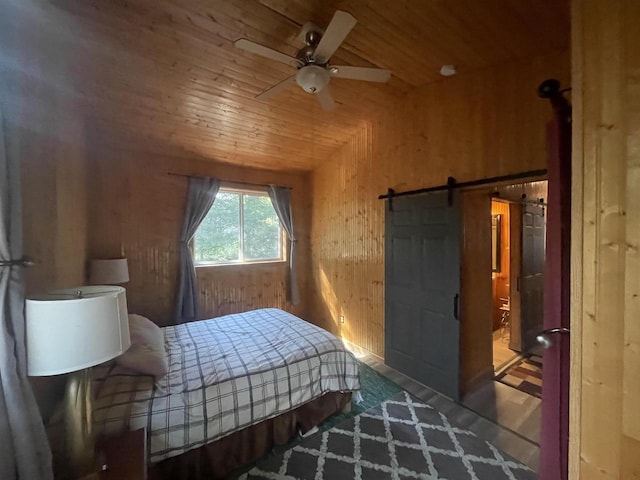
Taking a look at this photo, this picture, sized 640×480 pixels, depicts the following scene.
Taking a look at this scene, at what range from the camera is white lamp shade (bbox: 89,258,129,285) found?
285cm

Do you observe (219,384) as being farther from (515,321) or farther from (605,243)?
(515,321)

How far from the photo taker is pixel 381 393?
282 centimetres

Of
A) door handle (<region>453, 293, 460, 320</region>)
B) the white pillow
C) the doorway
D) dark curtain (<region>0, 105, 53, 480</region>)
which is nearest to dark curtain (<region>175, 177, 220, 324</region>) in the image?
the white pillow

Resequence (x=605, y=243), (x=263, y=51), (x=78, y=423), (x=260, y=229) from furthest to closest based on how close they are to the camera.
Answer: (x=260, y=229)
(x=263, y=51)
(x=78, y=423)
(x=605, y=243)

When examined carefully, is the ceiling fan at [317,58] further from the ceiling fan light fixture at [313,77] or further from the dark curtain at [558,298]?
the dark curtain at [558,298]

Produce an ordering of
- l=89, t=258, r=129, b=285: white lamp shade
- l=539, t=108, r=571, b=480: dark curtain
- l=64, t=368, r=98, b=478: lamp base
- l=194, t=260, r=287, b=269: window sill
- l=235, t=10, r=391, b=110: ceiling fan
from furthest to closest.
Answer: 1. l=194, t=260, r=287, b=269: window sill
2. l=89, t=258, r=129, b=285: white lamp shade
3. l=235, t=10, r=391, b=110: ceiling fan
4. l=539, t=108, r=571, b=480: dark curtain
5. l=64, t=368, r=98, b=478: lamp base

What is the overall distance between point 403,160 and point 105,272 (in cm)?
341

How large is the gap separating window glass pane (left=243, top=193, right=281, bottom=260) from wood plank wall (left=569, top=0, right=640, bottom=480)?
4.00 metres

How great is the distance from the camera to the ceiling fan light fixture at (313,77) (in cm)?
185

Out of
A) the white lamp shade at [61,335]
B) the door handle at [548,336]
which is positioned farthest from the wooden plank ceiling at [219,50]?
the door handle at [548,336]

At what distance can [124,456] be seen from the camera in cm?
129

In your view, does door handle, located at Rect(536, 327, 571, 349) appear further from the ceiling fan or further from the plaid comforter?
the ceiling fan

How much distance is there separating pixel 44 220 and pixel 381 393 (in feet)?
9.97

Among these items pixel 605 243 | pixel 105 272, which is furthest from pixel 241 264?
pixel 605 243
